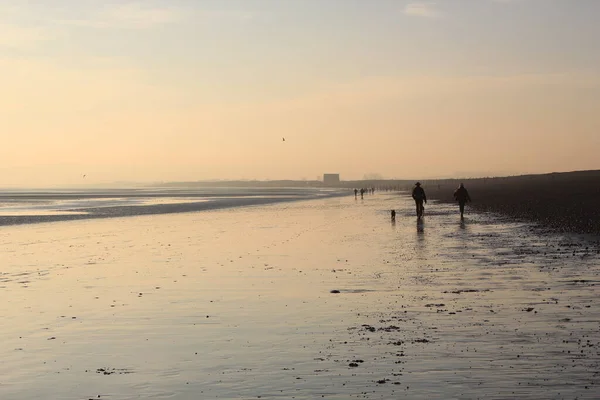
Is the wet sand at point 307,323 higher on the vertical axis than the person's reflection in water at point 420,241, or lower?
higher

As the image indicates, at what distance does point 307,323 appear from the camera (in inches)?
527

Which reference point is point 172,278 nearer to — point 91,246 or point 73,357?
point 73,357

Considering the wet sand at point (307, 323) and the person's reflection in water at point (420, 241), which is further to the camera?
the person's reflection in water at point (420, 241)

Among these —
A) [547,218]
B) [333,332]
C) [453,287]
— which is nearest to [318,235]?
[547,218]

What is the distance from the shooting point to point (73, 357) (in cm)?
1109

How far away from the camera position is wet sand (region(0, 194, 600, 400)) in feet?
30.4

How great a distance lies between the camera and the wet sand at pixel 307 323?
30.4ft

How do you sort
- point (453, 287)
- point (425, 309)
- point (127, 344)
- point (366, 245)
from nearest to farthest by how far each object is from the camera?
1. point (127, 344)
2. point (425, 309)
3. point (453, 287)
4. point (366, 245)

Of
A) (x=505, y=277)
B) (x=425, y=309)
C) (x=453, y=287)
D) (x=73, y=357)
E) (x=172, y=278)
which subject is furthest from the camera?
(x=172, y=278)

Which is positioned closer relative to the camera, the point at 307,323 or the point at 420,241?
the point at 307,323

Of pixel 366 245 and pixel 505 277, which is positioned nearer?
pixel 505 277

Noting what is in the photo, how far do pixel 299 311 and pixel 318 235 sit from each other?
832 inches

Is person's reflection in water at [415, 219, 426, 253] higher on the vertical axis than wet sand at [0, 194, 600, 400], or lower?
lower

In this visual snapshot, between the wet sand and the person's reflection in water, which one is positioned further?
the person's reflection in water
